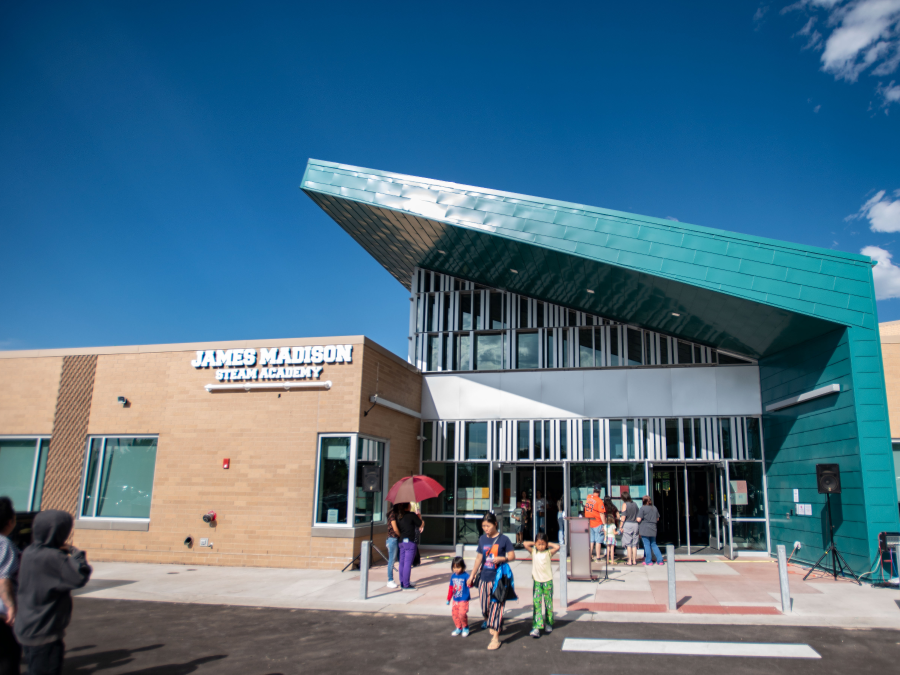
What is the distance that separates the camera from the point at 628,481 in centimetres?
1791

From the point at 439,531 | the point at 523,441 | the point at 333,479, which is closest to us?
the point at 333,479

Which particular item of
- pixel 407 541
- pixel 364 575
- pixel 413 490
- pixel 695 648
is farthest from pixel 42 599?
pixel 413 490

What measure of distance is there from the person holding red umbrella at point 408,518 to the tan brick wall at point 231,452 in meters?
2.48

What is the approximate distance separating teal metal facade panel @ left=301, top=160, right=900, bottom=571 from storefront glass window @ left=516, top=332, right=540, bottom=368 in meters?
1.82

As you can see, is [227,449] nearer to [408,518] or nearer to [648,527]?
[408,518]

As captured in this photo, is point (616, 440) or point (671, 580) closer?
point (671, 580)

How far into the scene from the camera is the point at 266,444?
603 inches

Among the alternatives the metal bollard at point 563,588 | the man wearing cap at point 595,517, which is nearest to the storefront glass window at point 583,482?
the man wearing cap at point 595,517

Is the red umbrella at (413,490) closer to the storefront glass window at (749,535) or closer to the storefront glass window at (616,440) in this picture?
the storefront glass window at (616,440)

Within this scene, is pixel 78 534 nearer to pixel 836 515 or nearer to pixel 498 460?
pixel 498 460

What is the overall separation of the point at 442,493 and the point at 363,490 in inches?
190

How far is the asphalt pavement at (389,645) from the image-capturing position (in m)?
7.15

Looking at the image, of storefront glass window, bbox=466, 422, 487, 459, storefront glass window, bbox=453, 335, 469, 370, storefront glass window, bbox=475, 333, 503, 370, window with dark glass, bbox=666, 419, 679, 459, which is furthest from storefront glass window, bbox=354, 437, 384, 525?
window with dark glass, bbox=666, 419, 679, 459

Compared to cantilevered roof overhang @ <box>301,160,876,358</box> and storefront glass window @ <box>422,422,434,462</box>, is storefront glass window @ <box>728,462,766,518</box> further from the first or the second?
storefront glass window @ <box>422,422,434,462</box>
